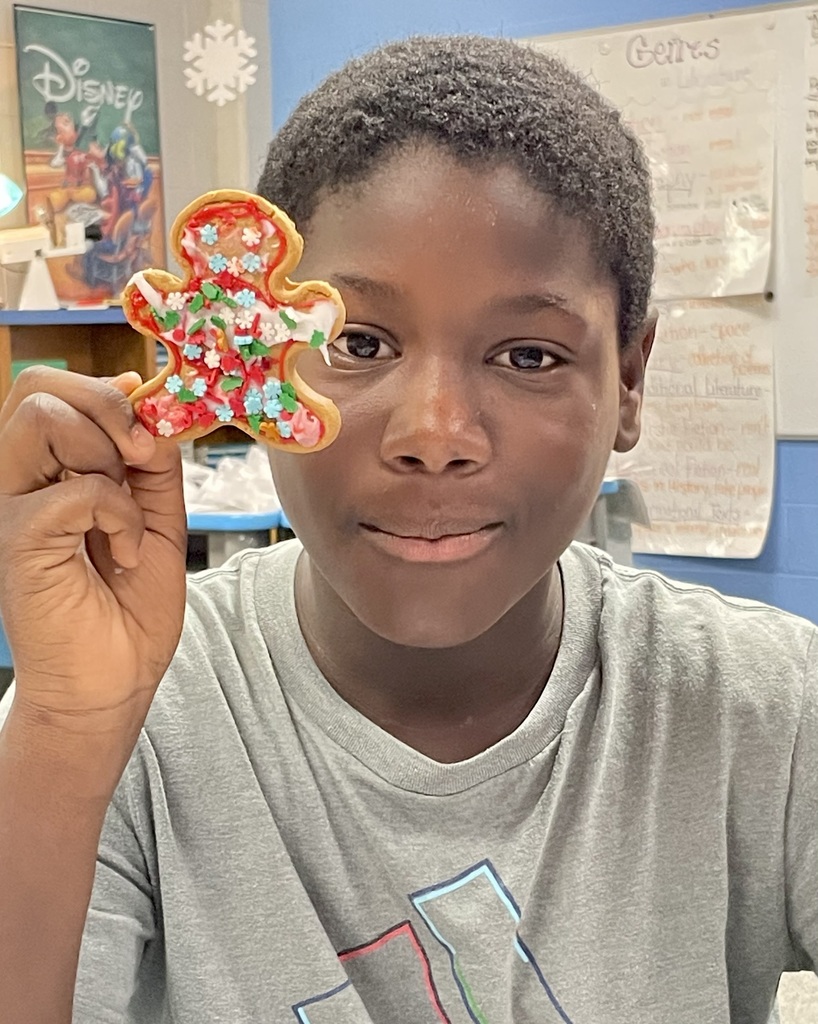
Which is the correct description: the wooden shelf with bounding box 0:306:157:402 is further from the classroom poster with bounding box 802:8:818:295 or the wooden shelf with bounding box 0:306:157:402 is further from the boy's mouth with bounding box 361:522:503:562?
the boy's mouth with bounding box 361:522:503:562

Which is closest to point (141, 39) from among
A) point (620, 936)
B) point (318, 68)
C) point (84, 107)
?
point (84, 107)

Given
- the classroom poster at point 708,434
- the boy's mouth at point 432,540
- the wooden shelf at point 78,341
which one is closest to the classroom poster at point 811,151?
the classroom poster at point 708,434

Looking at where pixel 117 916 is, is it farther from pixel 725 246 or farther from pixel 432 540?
pixel 725 246

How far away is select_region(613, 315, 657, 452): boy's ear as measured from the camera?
832 millimetres

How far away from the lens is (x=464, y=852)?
752mm

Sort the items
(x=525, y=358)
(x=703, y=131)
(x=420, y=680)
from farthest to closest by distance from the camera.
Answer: (x=703, y=131)
(x=420, y=680)
(x=525, y=358)

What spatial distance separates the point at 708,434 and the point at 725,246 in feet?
1.42

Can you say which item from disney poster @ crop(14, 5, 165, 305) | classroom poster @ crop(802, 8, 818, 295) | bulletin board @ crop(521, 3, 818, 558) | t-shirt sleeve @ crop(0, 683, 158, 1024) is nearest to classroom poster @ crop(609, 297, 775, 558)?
bulletin board @ crop(521, 3, 818, 558)

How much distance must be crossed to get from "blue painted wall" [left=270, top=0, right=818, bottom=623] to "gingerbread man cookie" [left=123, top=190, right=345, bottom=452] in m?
1.91

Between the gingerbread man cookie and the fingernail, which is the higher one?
the gingerbread man cookie

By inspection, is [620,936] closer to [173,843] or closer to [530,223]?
[173,843]

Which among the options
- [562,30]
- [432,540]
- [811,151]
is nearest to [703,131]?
[811,151]

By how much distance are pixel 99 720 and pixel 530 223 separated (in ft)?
1.31

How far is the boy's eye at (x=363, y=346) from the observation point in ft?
2.21
